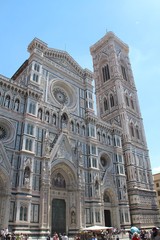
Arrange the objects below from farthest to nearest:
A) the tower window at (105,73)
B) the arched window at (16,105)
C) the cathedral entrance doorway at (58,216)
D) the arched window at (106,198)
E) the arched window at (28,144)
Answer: the tower window at (105,73)
the arched window at (106,198)
the arched window at (16,105)
the cathedral entrance doorway at (58,216)
the arched window at (28,144)

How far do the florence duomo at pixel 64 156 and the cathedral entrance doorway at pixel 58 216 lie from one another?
0.32ft

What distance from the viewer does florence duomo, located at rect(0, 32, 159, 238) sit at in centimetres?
2069

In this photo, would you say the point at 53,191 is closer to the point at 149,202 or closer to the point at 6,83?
the point at 6,83

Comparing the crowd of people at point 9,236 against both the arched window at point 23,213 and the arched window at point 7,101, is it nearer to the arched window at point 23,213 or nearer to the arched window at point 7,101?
the arched window at point 23,213

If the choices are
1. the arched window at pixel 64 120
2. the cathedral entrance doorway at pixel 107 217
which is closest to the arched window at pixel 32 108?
the arched window at pixel 64 120

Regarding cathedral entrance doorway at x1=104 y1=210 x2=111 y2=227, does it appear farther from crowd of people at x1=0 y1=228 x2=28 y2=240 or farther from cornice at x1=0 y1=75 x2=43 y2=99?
cornice at x1=0 y1=75 x2=43 y2=99

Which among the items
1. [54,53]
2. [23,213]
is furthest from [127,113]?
[23,213]

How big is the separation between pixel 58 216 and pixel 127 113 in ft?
75.0

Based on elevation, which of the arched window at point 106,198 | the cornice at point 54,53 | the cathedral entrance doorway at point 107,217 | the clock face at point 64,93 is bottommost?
the cathedral entrance doorway at point 107,217

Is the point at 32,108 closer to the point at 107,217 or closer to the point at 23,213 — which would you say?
the point at 23,213

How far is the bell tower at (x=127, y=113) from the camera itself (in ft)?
107

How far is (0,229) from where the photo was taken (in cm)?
1812

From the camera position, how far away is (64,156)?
25.4 m

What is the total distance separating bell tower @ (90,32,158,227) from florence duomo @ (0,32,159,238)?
18 centimetres
